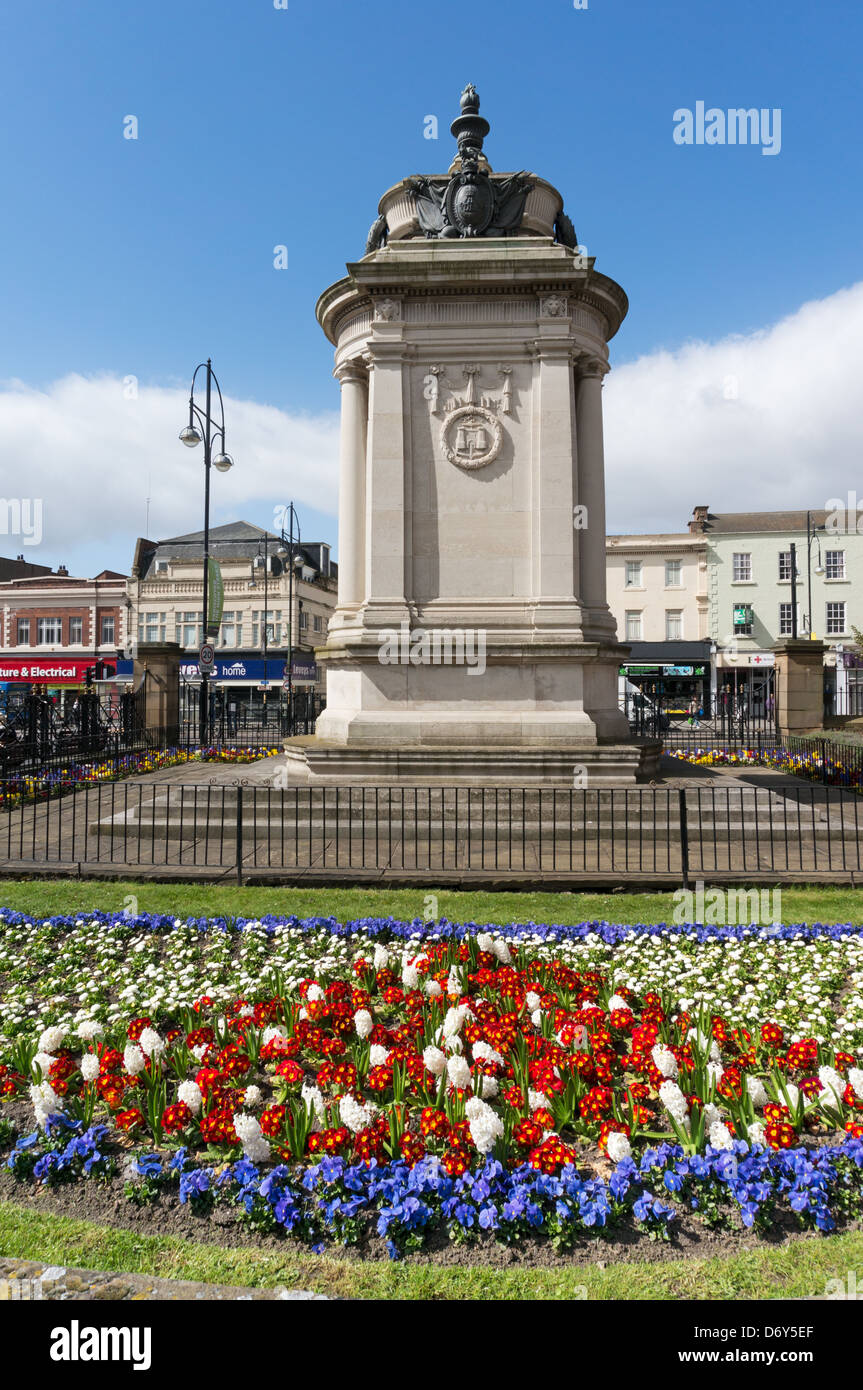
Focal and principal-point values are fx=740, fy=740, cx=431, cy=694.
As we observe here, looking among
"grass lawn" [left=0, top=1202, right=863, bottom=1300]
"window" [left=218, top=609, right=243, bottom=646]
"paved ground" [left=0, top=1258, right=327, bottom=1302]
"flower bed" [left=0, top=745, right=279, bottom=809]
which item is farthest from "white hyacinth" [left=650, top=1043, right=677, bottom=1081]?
"window" [left=218, top=609, right=243, bottom=646]

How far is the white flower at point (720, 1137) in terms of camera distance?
371 cm

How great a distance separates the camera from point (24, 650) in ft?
196

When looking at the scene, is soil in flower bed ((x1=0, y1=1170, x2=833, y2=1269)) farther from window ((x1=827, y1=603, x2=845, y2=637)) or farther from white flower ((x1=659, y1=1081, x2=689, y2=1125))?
window ((x1=827, y1=603, x2=845, y2=637))

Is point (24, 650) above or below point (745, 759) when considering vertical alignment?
above

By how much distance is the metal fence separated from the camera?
29.1 feet

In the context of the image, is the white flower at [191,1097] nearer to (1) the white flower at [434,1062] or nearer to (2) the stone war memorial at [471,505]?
(1) the white flower at [434,1062]

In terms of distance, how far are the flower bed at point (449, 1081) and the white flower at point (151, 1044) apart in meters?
0.01

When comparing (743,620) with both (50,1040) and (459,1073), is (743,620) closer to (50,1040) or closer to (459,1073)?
(459,1073)

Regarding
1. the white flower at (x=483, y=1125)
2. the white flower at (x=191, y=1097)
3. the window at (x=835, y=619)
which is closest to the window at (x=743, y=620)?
the window at (x=835, y=619)

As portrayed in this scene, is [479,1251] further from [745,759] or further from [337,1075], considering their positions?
[745,759]

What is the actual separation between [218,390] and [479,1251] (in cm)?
2475

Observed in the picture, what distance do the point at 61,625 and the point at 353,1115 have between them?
63.9m

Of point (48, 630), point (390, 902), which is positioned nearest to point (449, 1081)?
point (390, 902)

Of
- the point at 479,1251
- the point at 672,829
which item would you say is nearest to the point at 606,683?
the point at 672,829
